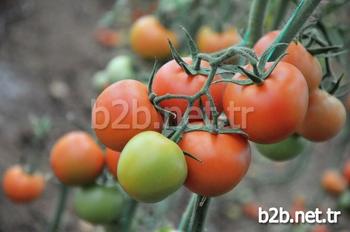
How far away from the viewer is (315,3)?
0.75 m

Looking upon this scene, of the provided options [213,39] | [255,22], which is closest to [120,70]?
[213,39]

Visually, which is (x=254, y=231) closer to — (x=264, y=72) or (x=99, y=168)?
(x=99, y=168)

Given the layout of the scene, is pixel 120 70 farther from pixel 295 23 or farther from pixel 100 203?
pixel 295 23

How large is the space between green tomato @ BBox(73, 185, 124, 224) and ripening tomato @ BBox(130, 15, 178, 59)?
1.61 feet

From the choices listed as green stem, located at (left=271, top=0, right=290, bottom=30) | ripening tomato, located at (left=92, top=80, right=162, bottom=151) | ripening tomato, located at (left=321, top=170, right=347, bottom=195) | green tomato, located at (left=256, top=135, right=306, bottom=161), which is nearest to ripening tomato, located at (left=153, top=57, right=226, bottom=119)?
ripening tomato, located at (left=92, top=80, right=162, bottom=151)

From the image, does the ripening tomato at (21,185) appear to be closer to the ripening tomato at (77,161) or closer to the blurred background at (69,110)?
the blurred background at (69,110)

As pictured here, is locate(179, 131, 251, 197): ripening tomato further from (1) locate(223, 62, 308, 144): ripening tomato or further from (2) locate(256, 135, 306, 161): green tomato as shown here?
(2) locate(256, 135, 306, 161): green tomato

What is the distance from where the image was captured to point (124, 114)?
2.23ft

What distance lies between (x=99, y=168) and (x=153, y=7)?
1.82 m

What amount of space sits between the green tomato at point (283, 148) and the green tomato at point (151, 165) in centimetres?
35

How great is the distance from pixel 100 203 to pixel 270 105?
0.64 metres

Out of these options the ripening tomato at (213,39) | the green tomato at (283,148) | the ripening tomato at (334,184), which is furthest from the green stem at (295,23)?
the ripening tomato at (334,184)

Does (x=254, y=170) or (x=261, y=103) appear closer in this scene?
(x=261, y=103)

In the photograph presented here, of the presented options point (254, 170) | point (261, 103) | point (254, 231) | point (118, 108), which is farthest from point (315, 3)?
point (254, 170)
